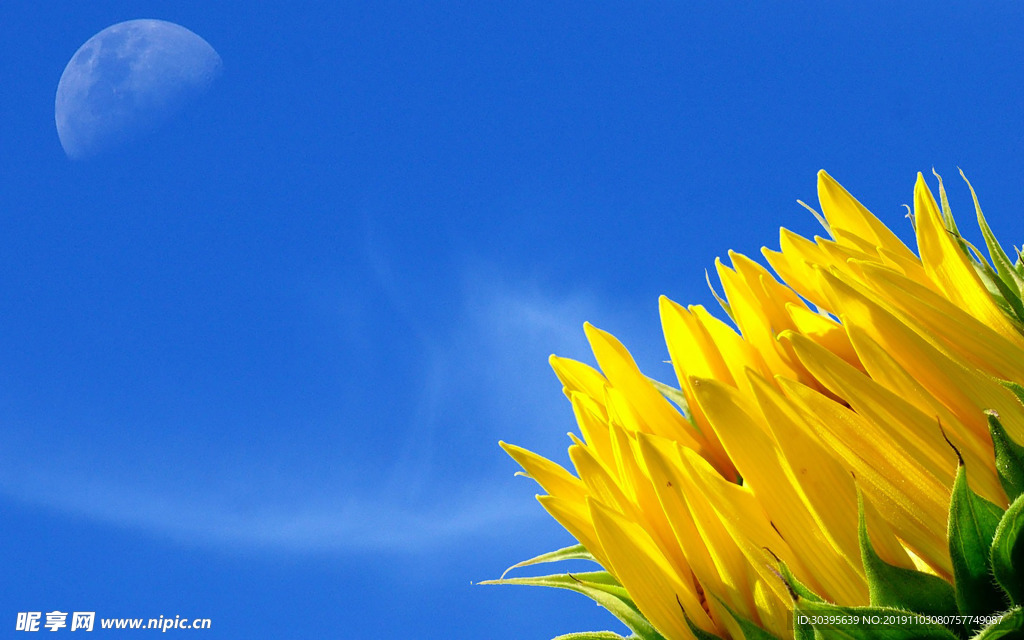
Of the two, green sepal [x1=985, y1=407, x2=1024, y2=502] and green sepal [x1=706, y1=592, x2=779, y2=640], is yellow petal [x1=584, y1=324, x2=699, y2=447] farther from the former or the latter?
green sepal [x1=985, y1=407, x2=1024, y2=502]

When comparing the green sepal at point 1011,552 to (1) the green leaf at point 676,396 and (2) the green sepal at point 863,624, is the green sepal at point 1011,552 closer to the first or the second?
(2) the green sepal at point 863,624

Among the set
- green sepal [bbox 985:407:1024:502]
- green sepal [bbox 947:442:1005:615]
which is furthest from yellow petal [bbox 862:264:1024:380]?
green sepal [bbox 947:442:1005:615]

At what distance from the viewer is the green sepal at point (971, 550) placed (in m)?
1.50

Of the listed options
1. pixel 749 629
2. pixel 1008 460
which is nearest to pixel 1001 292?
pixel 1008 460

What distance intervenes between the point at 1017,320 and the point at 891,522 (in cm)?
69

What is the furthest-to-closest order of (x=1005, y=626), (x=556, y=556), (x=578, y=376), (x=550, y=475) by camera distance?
(x=556, y=556)
(x=578, y=376)
(x=550, y=475)
(x=1005, y=626)

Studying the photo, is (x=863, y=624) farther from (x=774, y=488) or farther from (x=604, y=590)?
(x=604, y=590)

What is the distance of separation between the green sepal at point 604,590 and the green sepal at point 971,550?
0.64m

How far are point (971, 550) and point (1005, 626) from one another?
0.13m

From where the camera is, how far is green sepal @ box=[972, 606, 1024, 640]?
4.65 ft

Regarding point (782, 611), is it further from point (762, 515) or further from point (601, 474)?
point (601, 474)

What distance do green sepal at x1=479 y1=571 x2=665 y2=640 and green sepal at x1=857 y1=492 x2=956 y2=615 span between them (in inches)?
22.0

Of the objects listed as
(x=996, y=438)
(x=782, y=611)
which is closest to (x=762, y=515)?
(x=782, y=611)

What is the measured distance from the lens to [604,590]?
7.01ft
